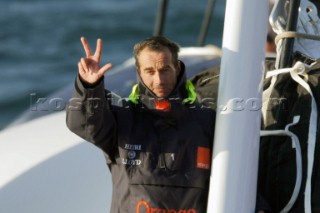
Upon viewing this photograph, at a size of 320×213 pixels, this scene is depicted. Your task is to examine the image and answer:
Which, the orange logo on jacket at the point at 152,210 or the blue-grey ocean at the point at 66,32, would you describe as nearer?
the orange logo on jacket at the point at 152,210

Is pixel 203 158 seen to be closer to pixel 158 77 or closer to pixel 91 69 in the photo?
pixel 158 77

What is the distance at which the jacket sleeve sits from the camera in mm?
2000

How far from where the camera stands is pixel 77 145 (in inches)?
108

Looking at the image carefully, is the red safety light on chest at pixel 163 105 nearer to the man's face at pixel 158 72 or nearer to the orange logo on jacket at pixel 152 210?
the man's face at pixel 158 72

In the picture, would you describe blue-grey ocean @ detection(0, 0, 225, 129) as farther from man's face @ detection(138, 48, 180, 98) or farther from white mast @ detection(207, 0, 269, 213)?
white mast @ detection(207, 0, 269, 213)

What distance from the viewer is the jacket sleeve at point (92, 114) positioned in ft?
6.56

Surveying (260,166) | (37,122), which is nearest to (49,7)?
(37,122)

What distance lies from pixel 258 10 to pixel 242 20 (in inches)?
1.6

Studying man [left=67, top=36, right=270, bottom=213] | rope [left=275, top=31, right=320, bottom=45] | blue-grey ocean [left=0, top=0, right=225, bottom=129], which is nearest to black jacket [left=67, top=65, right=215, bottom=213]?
man [left=67, top=36, right=270, bottom=213]

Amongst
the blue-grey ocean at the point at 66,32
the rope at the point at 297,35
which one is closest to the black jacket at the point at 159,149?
the rope at the point at 297,35

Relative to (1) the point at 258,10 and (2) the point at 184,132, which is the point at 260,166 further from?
(1) the point at 258,10

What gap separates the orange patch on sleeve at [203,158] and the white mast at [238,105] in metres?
0.09

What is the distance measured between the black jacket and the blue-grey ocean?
516 cm

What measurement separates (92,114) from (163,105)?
169 millimetres
